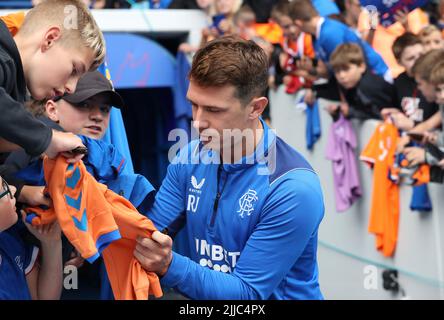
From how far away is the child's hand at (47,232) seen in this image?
2.82 meters

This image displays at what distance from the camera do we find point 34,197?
273cm

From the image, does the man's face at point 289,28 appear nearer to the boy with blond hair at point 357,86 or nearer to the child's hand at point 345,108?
the boy with blond hair at point 357,86

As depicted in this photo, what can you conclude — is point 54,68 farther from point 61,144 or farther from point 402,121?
point 402,121

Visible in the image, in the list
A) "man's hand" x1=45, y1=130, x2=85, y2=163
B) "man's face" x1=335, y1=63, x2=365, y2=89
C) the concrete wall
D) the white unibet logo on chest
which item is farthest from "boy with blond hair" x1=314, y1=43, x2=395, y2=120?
"man's hand" x1=45, y1=130, x2=85, y2=163

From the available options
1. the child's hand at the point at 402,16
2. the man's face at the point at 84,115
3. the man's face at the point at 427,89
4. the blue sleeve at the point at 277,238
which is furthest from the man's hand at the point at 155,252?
the child's hand at the point at 402,16

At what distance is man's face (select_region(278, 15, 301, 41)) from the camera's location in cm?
696

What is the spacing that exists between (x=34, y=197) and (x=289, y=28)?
4.61 metres

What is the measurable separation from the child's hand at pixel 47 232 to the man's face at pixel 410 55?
347 cm

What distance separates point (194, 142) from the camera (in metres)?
3.19

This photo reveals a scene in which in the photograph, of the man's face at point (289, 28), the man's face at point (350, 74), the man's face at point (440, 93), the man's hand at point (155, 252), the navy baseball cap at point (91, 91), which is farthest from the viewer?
the man's face at point (289, 28)

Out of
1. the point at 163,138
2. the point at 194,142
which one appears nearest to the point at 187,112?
the point at 163,138

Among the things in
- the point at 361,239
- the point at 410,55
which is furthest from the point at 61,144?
the point at 361,239
